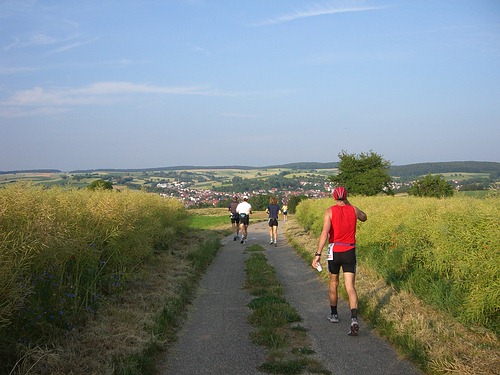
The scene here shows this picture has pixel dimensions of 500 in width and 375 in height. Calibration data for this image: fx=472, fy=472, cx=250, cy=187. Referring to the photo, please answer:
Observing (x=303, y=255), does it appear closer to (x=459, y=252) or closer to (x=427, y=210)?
(x=427, y=210)

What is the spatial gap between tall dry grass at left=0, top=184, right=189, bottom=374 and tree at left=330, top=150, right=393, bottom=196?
121 ft

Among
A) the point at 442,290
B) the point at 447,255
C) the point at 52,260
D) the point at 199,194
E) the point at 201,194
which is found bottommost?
the point at 201,194

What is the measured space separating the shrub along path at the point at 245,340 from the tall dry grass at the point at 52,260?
1.57 meters

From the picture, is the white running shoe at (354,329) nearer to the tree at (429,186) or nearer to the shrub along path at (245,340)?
the shrub along path at (245,340)

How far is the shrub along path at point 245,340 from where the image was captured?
18.9 feet

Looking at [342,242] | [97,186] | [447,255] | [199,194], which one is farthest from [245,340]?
[199,194]

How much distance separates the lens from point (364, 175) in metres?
45.2

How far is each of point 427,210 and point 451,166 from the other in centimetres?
7350

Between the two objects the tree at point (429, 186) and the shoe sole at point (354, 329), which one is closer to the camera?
the shoe sole at point (354, 329)

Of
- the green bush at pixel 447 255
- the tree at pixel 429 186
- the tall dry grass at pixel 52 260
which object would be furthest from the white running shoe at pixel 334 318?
the tree at pixel 429 186

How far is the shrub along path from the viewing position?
5770 mm

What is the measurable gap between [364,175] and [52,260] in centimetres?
4128

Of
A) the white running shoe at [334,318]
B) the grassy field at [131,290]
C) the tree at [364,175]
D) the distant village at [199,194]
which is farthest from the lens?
the tree at [364,175]

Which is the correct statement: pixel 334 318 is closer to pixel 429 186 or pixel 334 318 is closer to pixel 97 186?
pixel 97 186
